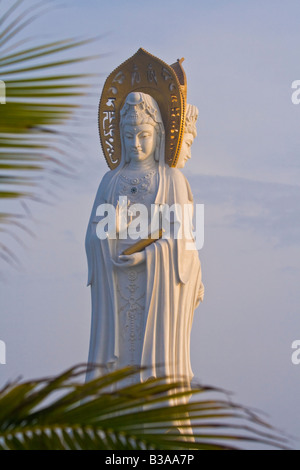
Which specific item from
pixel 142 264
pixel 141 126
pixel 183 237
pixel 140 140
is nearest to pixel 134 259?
pixel 142 264

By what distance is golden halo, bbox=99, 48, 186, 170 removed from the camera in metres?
8.95

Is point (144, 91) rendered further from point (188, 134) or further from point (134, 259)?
point (134, 259)

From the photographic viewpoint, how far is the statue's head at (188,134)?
9250 millimetres

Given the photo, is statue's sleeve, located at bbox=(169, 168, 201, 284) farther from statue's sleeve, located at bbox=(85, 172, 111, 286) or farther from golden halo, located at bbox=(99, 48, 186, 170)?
statue's sleeve, located at bbox=(85, 172, 111, 286)

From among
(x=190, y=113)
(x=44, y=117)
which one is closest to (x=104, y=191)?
(x=190, y=113)

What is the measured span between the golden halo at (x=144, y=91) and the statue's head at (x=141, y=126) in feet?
0.32

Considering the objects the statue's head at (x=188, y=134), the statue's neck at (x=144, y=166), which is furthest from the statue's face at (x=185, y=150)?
the statue's neck at (x=144, y=166)

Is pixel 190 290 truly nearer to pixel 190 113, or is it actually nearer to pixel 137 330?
pixel 137 330

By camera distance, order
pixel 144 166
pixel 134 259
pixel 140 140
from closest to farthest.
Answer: pixel 134 259
pixel 140 140
pixel 144 166

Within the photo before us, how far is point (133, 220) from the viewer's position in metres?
8.82

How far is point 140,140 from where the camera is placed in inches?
349

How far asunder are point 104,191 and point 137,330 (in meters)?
1.41

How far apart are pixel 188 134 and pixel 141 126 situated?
0.70 m

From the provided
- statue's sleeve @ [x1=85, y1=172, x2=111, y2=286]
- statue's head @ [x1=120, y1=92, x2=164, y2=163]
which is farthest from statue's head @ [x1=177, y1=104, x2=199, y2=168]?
statue's sleeve @ [x1=85, y1=172, x2=111, y2=286]
